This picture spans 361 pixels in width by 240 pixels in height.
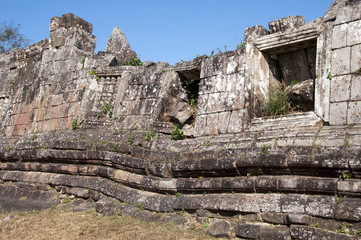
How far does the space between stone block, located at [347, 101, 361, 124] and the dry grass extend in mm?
2839

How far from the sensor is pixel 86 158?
888 centimetres

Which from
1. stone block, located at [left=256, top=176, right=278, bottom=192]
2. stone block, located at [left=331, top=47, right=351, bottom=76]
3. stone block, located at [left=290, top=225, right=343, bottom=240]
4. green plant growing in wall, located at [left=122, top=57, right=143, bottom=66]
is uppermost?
green plant growing in wall, located at [left=122, top=57, right=143, bottom=66]

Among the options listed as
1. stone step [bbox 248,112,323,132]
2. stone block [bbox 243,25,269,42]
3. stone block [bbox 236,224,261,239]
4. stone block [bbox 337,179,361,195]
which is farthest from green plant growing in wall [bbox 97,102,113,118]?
stone block [bbox 337,179,361,195]

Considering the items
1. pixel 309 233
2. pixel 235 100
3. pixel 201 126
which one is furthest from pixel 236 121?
pixel 309 233

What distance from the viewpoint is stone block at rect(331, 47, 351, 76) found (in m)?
6.20

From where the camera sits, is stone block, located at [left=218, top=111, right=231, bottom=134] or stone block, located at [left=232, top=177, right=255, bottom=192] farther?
stone block, located at [left=218, top=111, right=231, bottom=134]

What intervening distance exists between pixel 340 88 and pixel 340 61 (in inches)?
18.4

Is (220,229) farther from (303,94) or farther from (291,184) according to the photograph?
(303,94)

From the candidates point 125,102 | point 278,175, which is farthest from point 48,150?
point 278,175

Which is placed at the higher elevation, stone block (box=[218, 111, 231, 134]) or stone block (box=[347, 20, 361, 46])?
stone block (box=[347, 20, 361, 46])

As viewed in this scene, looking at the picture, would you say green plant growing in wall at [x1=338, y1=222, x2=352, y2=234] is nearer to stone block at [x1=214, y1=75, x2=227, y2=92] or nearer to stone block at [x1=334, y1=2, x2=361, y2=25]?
stone block at [x1=334, y1=2, x2=361, y2=25]

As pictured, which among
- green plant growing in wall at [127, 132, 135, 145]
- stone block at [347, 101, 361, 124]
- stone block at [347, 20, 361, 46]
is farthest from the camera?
green plant growing in wall at [127, 132, 135, 145]

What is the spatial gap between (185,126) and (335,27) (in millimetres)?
3749

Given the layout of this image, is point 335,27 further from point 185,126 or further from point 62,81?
point 62,81
